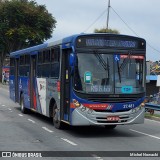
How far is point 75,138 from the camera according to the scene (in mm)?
12914

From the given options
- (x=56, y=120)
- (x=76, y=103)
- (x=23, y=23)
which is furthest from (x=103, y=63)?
(x=23, y=23)

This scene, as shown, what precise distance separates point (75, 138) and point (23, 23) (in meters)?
50.0

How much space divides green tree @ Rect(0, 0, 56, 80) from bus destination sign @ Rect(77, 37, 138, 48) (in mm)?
45948

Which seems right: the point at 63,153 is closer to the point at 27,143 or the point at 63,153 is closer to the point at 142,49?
the point at 27,143

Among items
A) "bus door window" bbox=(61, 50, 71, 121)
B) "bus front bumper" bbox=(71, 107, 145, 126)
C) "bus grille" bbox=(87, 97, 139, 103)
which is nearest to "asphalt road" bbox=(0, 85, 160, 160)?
"bus front bumper" bbox=(71, 107, 145, 126)

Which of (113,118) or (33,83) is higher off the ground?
(33,83)

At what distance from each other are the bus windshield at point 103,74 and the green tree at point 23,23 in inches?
1822

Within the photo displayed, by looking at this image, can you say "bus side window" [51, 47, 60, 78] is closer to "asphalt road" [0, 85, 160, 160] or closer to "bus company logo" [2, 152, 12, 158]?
"asphalt road" [0, 85, 160, 160]

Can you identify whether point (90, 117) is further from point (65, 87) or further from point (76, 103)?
point (65, 87)

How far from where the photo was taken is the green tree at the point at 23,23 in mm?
59781

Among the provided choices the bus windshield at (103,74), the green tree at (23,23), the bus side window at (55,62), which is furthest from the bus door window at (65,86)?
the green tree at (23,23)

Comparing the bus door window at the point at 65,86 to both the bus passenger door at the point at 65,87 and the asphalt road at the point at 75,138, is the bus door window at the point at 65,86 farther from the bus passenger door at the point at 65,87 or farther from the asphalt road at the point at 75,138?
the asphalt road at the point at 75,138

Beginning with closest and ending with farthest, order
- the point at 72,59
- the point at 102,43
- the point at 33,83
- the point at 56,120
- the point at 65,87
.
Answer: the point at 72,59, the point at 102,43, the point at 65,87, the point at 56,120, the point at 33,83

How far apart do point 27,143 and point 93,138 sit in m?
2.19
